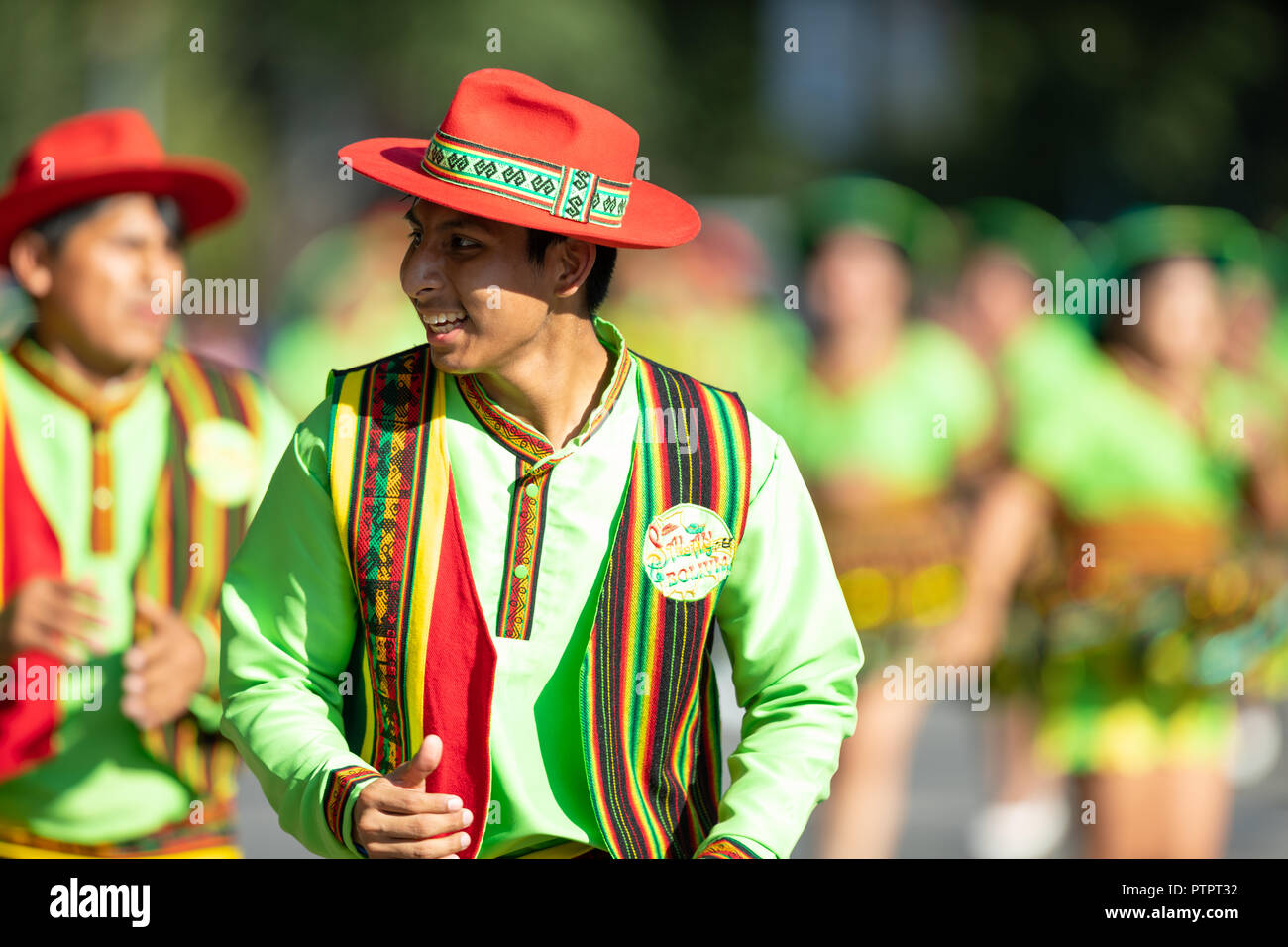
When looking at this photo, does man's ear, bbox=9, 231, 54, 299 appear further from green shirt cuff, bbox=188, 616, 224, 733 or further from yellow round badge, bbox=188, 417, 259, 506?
green shirt cuff, bbox=188, 616, 224, 733

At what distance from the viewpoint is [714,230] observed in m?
7.27

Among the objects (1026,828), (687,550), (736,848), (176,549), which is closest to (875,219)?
(1026,828)

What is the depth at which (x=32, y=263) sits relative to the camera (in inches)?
147

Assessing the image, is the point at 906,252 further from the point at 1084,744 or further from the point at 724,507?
the point at 724,507

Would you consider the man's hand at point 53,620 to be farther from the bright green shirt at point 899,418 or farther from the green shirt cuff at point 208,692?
the bright green shirt at point 899,418

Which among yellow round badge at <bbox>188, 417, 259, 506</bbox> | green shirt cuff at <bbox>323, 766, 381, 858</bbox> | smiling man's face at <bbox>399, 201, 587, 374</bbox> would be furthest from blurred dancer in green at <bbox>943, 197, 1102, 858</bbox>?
green shirt cuff at <bbox>323, 766, 381, 858</bbox>

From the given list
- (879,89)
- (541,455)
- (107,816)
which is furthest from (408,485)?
(879,89)

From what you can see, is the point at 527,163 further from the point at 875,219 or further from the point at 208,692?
the point at 875,219

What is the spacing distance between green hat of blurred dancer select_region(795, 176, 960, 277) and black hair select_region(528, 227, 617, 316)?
10.5 feet

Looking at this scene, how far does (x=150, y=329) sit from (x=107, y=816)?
3.45ft

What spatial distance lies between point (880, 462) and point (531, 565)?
297 cm

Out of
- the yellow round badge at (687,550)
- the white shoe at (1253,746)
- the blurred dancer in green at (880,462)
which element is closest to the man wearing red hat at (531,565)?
the yellow round badge at (687,550)

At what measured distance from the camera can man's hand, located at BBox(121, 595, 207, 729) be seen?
3402 mm

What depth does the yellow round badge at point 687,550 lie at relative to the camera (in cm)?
250
